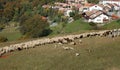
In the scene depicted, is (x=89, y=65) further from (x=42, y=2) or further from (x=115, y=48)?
(x=42, y=2)

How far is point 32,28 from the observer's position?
43594 mm

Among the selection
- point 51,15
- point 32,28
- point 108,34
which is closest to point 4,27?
point 51,15

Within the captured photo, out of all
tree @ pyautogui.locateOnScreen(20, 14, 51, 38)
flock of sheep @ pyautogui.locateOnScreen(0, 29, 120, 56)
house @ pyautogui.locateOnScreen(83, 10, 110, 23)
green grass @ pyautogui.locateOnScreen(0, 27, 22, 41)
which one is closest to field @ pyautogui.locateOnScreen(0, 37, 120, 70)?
flock of sheep @ pyautogui.locateOnScreen(0, 29, 120, 56)

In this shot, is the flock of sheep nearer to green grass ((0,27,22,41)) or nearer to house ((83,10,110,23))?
green grass ((0,27,22,41))

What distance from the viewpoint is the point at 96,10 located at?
66.8m

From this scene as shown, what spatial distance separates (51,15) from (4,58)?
47.4 meters

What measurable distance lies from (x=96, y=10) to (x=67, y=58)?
49208 mm

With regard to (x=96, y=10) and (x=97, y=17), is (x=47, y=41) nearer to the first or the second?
(x=97, y=17)

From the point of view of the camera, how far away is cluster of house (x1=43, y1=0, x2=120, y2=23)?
60.0 meters

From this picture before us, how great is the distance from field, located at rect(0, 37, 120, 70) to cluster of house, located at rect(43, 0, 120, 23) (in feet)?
123

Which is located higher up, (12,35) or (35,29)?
(35,29)

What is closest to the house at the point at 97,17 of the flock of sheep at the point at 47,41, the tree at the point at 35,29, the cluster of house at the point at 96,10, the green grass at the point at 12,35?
the cluster of house at the point at 96,10

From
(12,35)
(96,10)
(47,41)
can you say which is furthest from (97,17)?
(47,41)

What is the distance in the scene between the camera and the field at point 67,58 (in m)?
17.0
